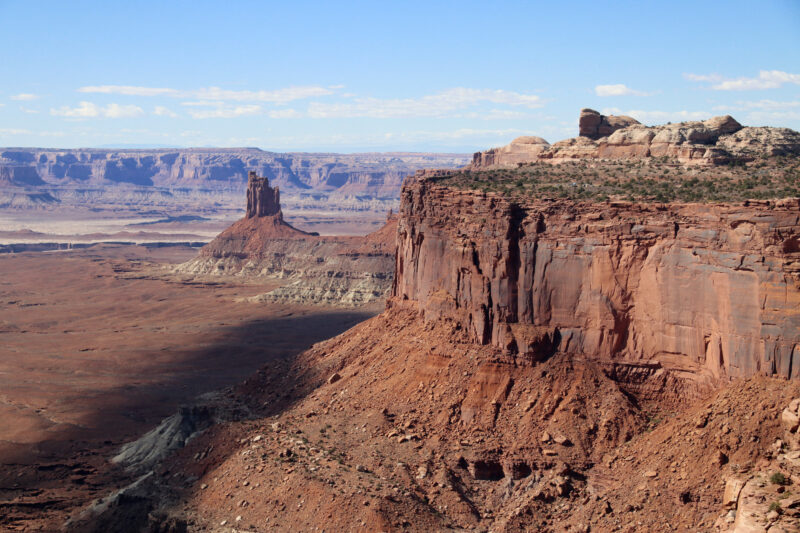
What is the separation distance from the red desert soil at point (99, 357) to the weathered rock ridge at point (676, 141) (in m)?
33.8

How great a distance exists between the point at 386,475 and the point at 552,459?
24.6 ft

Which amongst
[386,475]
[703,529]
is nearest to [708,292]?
[703,529]

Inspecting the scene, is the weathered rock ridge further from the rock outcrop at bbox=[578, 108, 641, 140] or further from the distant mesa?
the distant mesa

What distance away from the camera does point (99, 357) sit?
9319 centimetres

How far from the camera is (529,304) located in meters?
45.9

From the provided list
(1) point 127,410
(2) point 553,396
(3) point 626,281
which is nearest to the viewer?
(3) point 626,281

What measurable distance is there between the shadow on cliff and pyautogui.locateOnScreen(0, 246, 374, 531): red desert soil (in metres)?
0.10

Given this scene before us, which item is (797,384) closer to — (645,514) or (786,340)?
(786,340)

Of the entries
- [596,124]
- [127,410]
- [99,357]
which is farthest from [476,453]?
[99,357]

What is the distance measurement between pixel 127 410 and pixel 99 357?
2536 centimetres

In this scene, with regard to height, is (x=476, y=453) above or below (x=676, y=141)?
below

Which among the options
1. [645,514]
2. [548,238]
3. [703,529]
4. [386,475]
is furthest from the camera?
[548,238]

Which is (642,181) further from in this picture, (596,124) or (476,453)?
(476,453)

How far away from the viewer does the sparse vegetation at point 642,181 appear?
141ft
